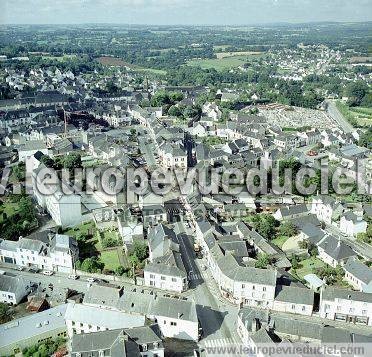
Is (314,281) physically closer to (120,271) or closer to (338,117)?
(120,271)

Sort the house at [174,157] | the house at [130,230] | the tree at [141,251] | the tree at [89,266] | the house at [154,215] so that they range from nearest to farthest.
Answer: the tree at [89,266], the tree at [141,251], the house at [130,230], the house at [154,215], the house at [174,157]

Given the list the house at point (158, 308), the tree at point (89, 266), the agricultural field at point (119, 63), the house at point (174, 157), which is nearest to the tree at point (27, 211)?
the tree at point (89, 266)

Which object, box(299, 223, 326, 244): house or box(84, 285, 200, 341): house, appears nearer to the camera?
box(84, 285, 200, 341): house

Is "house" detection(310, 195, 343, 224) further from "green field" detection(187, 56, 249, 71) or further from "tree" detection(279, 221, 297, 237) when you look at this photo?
"green field" detection(187, 56, 249, 71)

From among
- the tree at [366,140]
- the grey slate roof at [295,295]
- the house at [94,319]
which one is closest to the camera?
the house at [94,319]

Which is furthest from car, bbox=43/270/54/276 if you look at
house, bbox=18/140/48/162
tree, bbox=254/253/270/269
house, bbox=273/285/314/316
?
house, bbox=18/140/48/162

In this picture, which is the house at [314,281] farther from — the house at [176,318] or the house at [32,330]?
the house at [32,330]

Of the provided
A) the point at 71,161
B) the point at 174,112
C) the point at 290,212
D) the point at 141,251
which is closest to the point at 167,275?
the point at 141,251

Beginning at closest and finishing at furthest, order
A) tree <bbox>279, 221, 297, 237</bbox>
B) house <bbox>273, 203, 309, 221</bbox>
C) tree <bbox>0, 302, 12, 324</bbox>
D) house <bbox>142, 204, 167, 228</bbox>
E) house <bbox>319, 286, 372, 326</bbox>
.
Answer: house <bbox>319, 286, 372, 326</bbox> < tree <bbox>0, 302, 12, 324</bbox> < tree <bbox>279, 221, 297, 237</bbox> < house <bbox>142, 204, 167, 228</bbox> < house <bbox>273, 203, 309, 221</bbox>
